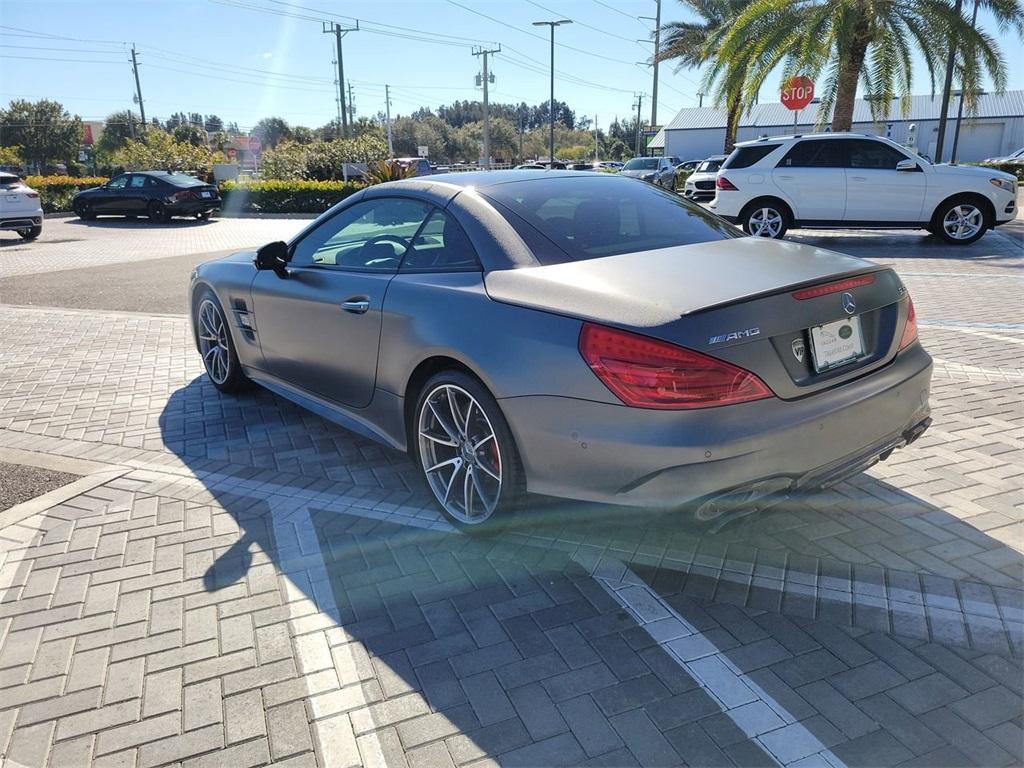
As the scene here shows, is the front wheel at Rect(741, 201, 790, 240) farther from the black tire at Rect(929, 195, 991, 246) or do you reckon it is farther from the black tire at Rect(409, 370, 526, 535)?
the black tire at Rect(409, 370, 526, 535)

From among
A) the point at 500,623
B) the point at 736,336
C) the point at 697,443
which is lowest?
the point at 500,623

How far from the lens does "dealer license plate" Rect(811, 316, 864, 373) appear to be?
287 cm

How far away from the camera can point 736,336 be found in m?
2.65

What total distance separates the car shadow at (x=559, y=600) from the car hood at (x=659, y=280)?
78 cm

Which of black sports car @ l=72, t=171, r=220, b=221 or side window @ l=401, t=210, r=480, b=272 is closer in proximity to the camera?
side window @ l=401, t=210, r=480, b=272

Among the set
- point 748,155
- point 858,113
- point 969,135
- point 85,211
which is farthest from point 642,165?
point 969,135

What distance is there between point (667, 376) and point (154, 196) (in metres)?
23.5

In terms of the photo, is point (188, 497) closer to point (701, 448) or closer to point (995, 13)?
point (701, 448)

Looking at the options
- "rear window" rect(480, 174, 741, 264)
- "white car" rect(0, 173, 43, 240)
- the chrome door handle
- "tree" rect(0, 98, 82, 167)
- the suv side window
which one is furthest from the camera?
"tree" rect(0, 98, 82, 167)

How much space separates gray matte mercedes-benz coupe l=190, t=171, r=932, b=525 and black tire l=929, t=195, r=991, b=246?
33.6ft

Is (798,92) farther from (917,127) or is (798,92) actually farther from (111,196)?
(917,127)

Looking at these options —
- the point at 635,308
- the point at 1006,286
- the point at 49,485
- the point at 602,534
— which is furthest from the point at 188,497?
the point at 1006,286

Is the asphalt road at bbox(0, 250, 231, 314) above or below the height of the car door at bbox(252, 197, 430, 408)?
below

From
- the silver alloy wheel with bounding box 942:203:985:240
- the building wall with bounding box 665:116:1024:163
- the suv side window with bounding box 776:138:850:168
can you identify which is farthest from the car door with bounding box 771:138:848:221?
the building wall with bounding box 665:116:1024:163
